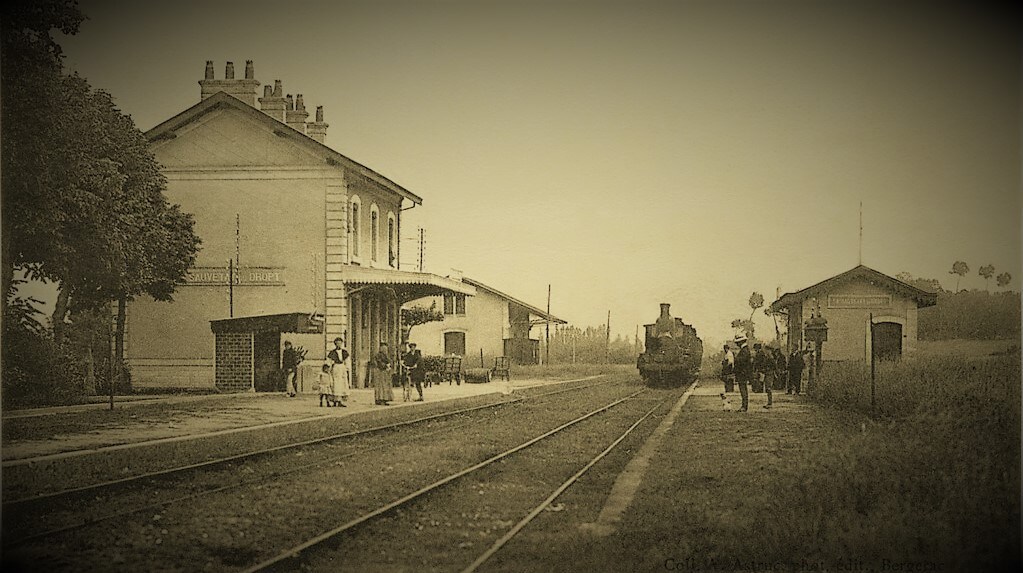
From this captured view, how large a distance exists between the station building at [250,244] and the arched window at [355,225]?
0.03m

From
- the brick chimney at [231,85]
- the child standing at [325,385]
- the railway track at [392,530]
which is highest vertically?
the brick chimney at [231,85]

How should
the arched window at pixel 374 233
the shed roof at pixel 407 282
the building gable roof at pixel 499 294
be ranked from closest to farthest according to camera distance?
the shed roof at pixel 407 282, the arched window at pixel 374 233, the building gable roof at pixel 499 294

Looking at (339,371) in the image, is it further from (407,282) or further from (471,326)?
(471,326)

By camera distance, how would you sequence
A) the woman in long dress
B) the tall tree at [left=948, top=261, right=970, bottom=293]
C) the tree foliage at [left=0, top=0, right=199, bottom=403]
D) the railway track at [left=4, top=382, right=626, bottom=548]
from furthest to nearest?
the woman in long dress, the tree foliage at [left=0, top=0, right=199, bottom=403], the tall tree at [left=948, top=261, right=970, bottom=293], the railway track at [left=4, top=382, right=626, bottom=548]

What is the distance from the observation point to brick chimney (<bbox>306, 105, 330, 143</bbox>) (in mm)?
A: 10602

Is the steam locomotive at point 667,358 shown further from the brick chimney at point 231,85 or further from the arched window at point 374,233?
the brick chimney at point 231,85

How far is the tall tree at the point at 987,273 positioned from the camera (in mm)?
9301

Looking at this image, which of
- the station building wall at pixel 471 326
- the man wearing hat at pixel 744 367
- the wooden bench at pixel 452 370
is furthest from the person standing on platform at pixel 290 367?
the wooden bench at pixel 452 370

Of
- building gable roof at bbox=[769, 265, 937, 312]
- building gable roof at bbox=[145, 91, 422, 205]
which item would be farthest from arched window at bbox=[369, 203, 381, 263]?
building gable roof at bbox=[769, 265, 937, 312]

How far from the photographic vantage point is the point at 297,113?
10.6m

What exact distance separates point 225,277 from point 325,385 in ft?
5.82

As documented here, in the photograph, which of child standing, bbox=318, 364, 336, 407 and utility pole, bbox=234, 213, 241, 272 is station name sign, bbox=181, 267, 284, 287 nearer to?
utility pole, bbox=234, 213, 241, 272

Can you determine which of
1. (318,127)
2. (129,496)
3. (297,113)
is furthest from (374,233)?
(129,496)

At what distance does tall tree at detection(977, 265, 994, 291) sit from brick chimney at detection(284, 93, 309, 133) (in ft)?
24.8
